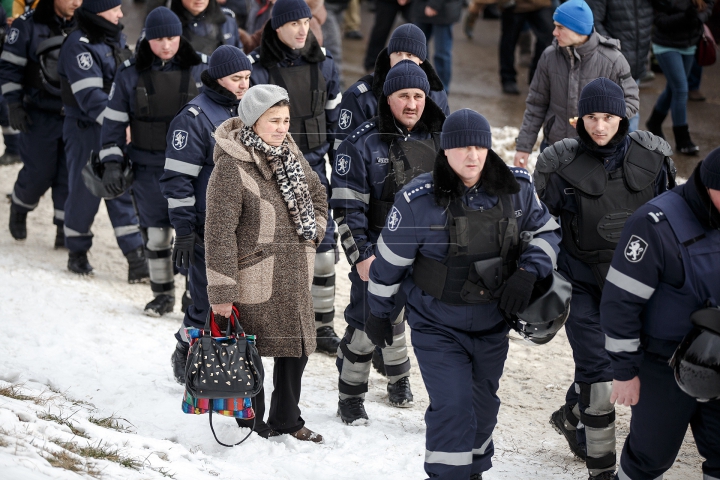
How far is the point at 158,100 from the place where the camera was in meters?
7.16

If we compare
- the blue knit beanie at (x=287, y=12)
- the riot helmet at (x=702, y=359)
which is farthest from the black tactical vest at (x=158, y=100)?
the riot helmet at (x=702, y=359)

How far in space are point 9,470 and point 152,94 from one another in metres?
3.80

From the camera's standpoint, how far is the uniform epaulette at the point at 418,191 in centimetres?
455

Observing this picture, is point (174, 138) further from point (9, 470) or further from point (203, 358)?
point (9, 470)

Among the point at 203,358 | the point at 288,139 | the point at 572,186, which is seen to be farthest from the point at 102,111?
the point at 572,186

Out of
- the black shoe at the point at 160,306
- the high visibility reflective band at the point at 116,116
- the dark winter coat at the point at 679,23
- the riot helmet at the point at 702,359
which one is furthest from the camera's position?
the dark winter coat at the point at 679,23

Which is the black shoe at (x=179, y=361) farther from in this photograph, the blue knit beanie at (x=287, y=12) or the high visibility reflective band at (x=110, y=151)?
the blue knit beanie at (x=287, y=12)

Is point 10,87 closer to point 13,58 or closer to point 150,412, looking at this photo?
point 13,58

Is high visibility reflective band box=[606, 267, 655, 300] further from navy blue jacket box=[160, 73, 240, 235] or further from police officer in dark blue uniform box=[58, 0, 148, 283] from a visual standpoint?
police officer in dark blue uniform box=[58, 0, 148, 283]

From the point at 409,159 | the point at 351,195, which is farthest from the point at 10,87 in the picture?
the point at 409,159

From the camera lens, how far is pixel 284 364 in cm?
544

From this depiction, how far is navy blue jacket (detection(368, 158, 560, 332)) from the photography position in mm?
4523

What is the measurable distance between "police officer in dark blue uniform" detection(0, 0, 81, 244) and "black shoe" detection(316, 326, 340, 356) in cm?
335

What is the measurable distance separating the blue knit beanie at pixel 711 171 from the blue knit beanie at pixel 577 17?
3.38 m
